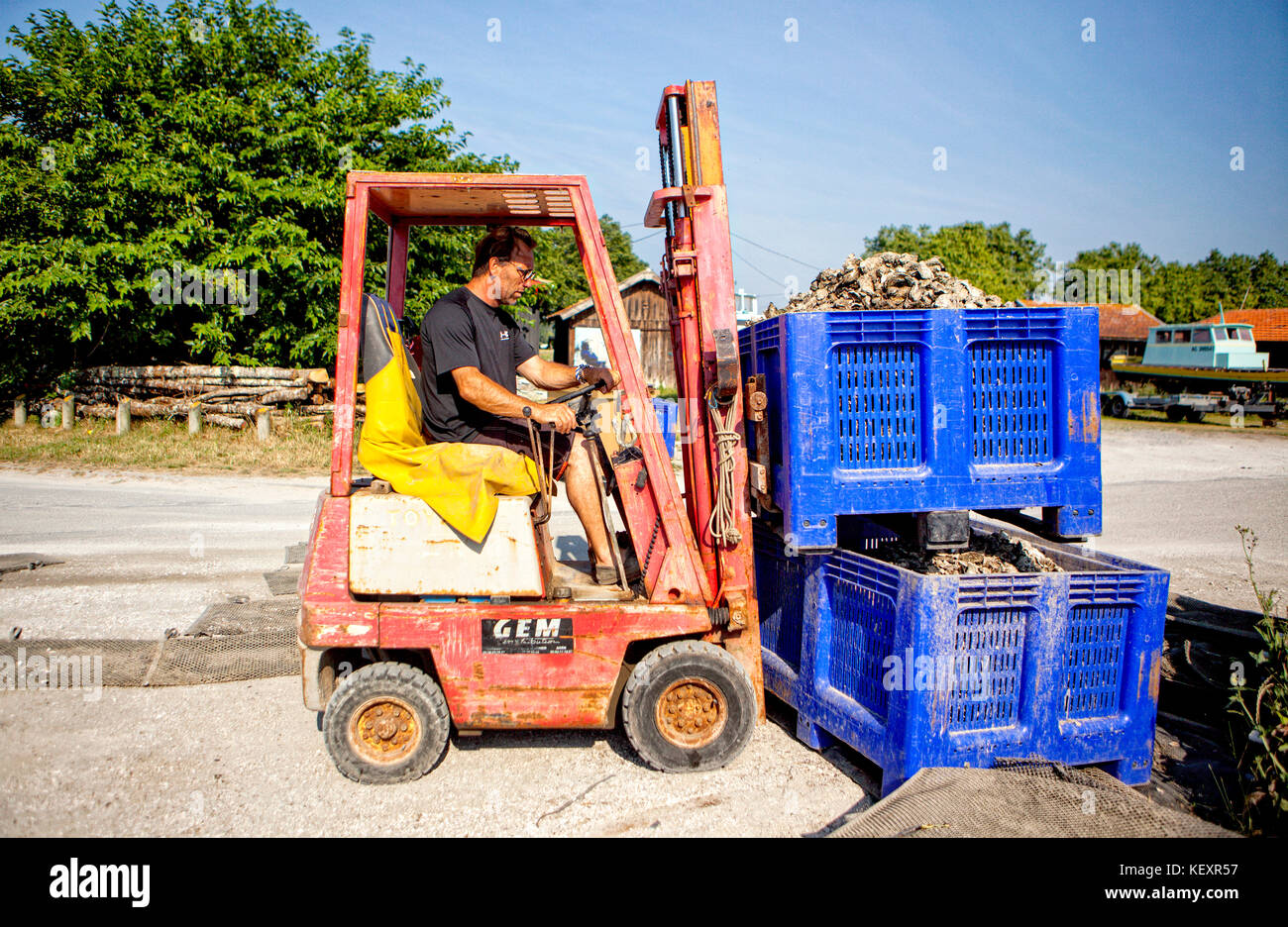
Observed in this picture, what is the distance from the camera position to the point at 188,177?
14.8 meters

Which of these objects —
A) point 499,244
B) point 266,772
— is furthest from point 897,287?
point 266,772

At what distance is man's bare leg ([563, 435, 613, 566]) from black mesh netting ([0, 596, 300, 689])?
2.32 m

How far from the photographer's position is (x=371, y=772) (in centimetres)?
355

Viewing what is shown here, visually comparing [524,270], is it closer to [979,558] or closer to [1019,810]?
[979,558]

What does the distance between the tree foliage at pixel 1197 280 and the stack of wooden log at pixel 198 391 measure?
170 ft

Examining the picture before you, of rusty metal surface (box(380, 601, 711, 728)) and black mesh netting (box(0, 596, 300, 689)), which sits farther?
black mesh netting (box(0, 596, 300, 689))

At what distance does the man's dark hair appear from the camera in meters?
3.91

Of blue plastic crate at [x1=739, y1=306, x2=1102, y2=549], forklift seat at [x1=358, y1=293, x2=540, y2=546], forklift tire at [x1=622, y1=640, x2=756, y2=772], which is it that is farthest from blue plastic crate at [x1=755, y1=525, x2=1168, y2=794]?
forklift seat at [x1=358, y1=293, x2=540, y2=546]

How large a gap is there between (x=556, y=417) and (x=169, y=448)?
13333 millimetres

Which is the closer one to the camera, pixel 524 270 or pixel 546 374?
pixel 524 270

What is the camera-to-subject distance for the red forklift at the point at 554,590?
139 inches

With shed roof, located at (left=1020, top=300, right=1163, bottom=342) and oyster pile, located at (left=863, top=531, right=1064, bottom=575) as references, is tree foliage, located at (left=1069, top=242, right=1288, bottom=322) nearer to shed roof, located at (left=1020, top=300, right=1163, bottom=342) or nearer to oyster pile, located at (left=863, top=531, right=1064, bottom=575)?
shed roof, located at (left=1020, top=300, right=1163, bottom=342)
